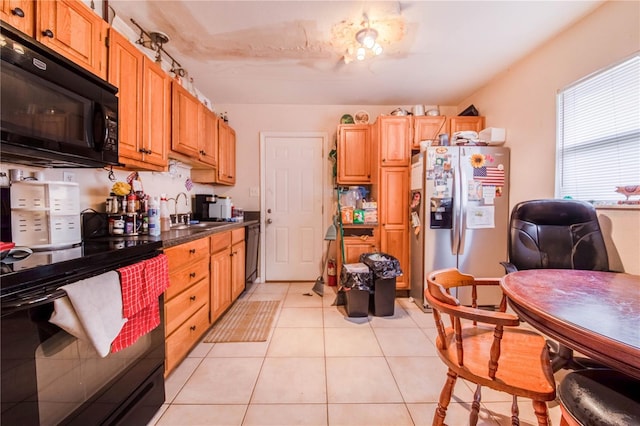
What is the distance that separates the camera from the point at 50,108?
3.52ft

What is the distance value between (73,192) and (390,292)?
2.49m

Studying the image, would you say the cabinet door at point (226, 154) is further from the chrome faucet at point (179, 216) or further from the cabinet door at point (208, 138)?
the chrome faucet at point (179, 216)

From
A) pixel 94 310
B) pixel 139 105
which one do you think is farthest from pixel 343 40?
pixel 94 310

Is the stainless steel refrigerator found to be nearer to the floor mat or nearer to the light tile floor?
the light tile floor

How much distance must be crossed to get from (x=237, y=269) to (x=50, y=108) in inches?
81.0

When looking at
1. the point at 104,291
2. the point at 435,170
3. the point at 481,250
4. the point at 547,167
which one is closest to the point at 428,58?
the point at 435,170

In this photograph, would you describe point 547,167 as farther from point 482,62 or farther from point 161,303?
point 161,303

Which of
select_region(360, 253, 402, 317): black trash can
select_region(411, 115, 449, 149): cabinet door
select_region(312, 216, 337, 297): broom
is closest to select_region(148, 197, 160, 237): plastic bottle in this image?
select_region(312, 216, 337, 297): broom

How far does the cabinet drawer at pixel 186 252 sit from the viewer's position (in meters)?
1.58

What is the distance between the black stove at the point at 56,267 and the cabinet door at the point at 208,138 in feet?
5.31

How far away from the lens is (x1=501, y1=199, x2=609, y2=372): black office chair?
1617 millimetres

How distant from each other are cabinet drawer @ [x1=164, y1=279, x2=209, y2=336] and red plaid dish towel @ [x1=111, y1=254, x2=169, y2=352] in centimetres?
24

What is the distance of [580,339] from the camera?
74 cm

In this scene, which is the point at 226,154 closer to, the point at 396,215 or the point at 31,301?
the point at 396,215
